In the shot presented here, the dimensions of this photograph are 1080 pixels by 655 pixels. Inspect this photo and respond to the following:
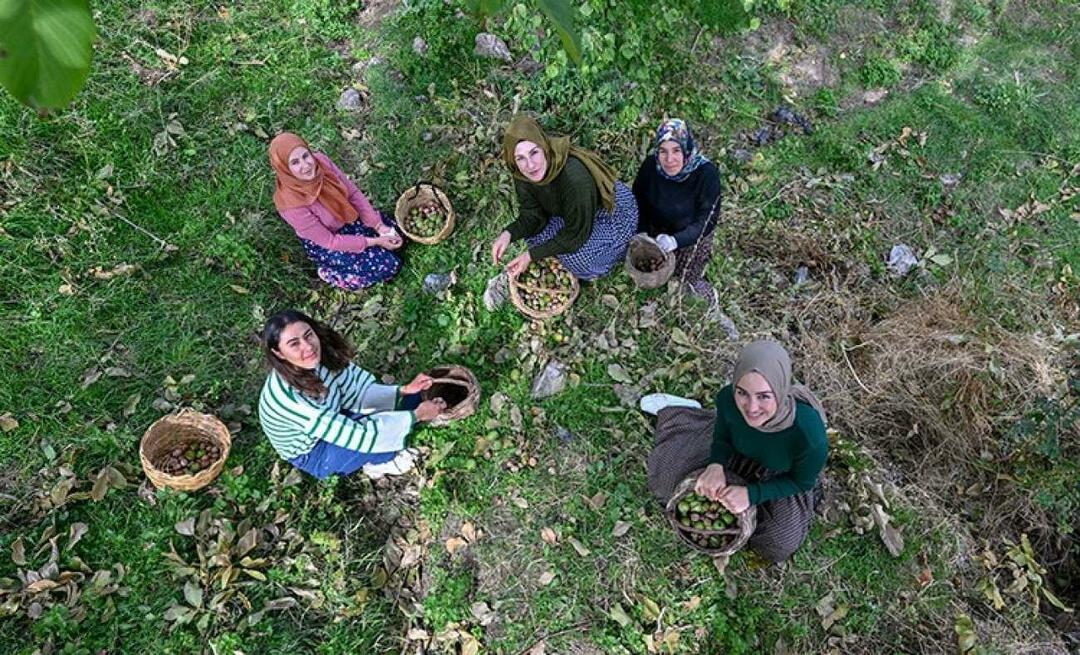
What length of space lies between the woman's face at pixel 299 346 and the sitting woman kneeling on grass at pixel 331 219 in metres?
1.41

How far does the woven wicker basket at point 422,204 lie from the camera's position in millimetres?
5445

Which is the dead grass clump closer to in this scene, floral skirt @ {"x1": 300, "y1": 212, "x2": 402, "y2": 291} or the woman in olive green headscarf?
the woman in olive green headscarf

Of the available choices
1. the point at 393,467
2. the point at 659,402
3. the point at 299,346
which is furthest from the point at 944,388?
the point at 299,346

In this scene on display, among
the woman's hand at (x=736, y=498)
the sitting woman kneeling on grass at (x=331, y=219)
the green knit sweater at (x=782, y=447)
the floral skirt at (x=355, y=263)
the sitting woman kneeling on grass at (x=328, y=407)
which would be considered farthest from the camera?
the floral skirt at (x=355, y=263)

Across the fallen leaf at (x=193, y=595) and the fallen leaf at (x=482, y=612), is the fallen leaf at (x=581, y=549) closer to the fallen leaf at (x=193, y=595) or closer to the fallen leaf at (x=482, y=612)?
the fallen leaf at (x=482, y=612)

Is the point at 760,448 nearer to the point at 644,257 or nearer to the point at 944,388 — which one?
the point at 644,257

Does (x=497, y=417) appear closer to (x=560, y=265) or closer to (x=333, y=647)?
(x=560, y=265)

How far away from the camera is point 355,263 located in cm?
523

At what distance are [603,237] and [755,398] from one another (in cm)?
201

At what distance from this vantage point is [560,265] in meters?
5.11

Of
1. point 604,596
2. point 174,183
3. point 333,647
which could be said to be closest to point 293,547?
point 333,647

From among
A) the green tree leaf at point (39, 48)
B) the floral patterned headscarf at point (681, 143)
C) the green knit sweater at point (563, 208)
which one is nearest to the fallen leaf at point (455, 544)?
the green knit sweater at point (563, 208)

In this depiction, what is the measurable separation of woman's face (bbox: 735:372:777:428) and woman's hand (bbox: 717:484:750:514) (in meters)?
0.45

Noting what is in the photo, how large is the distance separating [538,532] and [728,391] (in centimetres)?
156
